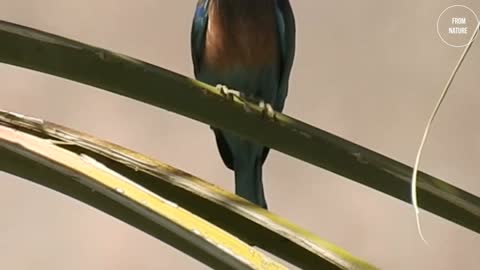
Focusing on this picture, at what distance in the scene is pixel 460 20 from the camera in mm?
1406

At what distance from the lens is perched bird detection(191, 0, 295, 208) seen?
1199 mm

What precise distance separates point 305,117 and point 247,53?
25 centimetres

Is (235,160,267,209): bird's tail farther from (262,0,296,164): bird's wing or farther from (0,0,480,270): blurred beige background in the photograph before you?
(0,0,480,270): blurred beige background

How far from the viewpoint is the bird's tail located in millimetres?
1185

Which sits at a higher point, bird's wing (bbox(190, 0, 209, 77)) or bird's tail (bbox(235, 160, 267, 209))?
bird's wing (bbox(190, 0, 209, 77))

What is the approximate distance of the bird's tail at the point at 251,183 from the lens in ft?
3.89

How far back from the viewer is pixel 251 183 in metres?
1.23

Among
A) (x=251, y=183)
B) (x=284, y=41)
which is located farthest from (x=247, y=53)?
(x=251, y=183)

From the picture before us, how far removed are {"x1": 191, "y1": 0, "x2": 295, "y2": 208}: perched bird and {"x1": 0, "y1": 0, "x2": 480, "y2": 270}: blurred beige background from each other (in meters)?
0.17

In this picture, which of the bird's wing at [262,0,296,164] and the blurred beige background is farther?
the blurred beige background

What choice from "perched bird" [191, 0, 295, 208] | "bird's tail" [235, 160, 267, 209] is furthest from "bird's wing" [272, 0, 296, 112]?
"bird's tail" [235, 160, 267, 209]

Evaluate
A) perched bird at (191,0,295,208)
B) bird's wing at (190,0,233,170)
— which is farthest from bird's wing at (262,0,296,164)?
bird's wing at (190,0,233,170)

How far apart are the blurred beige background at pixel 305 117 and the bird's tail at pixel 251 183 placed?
159mm

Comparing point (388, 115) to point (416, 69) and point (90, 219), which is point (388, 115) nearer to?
point (416, 69)
